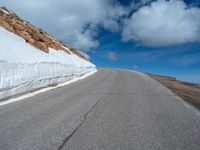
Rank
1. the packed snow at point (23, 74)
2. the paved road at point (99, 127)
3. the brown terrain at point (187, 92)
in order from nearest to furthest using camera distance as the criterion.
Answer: the paved road at point (99, 127)
the packed snow at point (23, 74)
the brown terrain at point (187, 92)

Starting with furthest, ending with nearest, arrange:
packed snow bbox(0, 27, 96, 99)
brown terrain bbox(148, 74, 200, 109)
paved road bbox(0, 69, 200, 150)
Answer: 1. brown terrain bbox(148, 74, 200, 109)
2. packed snow bbox(0, 27, 96, 99)
3. paved road bbox(0, 69, 200, 150)


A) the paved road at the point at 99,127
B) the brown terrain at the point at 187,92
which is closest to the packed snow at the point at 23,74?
the paved road at the point at 99,127

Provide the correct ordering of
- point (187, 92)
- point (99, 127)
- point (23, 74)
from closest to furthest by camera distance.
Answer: point (99, 127), point (23, 74), point (187, 92)

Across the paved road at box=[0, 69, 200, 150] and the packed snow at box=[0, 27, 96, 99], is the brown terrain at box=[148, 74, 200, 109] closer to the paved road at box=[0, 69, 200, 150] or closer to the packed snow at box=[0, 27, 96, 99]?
the paved road at box=[0, 69, 200, 150]

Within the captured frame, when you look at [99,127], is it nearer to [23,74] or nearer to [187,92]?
[23,74]

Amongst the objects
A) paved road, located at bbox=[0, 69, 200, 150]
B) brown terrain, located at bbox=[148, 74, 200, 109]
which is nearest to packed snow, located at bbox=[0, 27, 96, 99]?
paved road, located at bbox=[0, 69, 200, 150]

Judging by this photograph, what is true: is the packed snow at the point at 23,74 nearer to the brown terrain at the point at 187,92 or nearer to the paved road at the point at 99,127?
the paved road at the point at 99,127

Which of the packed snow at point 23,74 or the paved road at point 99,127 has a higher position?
the packed snow at point 23,74

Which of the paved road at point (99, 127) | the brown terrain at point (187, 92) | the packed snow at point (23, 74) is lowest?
the paved road at point (99, 127)

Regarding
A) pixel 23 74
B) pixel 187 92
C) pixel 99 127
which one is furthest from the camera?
pixel 187 92

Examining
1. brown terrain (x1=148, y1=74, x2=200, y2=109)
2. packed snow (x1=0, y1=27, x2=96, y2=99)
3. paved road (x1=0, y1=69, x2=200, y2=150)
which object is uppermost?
packed snow (x1=0, y1=27, x2=96, y2=99)

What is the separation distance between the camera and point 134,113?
28.4 feet

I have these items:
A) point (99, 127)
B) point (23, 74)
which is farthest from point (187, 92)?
point (99, 127)

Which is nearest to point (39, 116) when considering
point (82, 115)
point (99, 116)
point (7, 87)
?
point (82, 115)
